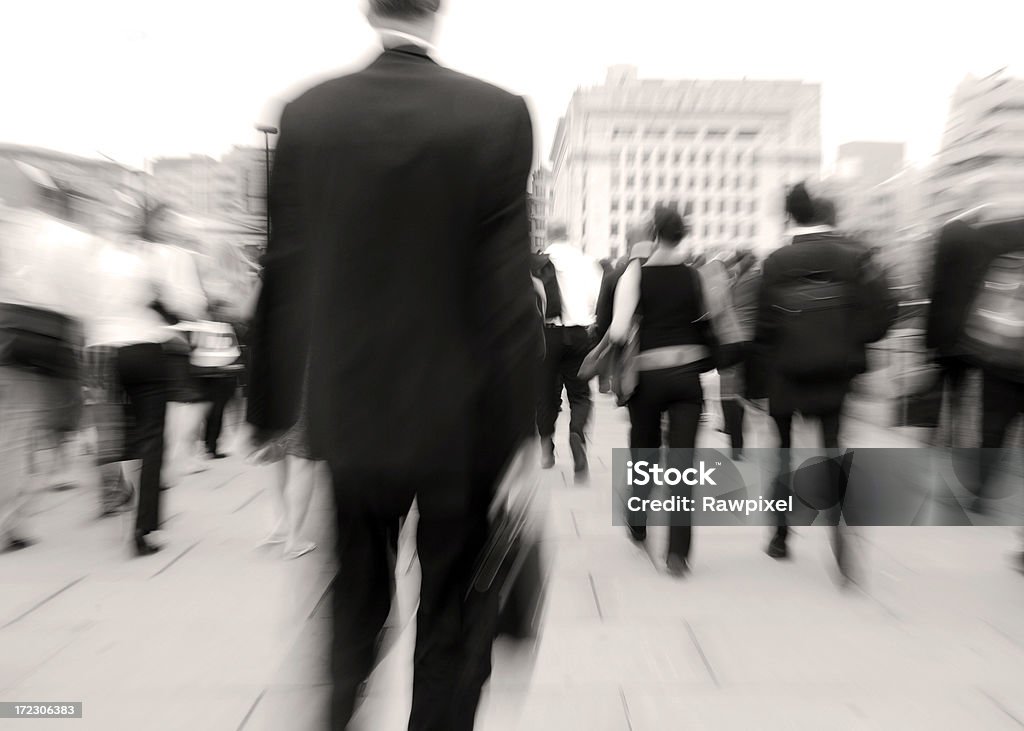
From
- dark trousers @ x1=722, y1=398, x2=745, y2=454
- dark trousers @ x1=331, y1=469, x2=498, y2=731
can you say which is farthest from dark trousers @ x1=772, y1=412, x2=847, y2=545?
dark trousers @ x1=331, y1=469, x2=498, y2=731

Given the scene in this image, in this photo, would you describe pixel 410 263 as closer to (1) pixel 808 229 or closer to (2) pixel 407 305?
(2) pixel 407 305

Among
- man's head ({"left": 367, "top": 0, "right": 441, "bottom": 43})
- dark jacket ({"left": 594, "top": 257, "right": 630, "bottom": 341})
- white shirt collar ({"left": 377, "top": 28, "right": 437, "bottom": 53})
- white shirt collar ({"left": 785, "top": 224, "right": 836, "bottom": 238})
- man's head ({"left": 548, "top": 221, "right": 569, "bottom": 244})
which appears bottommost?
dark jacket ({"left": 594, "top": 257, "right": 630, "bottom": 341})

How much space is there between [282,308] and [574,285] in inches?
213

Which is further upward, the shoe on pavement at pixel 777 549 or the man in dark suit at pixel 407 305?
the man in dark suit at pixel 407 305

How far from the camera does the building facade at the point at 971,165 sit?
14.0 ft

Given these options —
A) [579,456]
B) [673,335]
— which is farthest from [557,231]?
[673,335]

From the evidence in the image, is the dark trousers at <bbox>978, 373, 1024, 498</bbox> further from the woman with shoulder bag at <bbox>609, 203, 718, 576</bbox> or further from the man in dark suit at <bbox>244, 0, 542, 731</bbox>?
the man in dark suit at <bbox>244, 0, 542, 731</bbox>

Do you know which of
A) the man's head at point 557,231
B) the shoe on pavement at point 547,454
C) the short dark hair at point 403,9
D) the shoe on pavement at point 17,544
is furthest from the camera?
the man's head at point 557,231

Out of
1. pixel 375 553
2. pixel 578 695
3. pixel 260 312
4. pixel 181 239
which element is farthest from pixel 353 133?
pixel 181 239

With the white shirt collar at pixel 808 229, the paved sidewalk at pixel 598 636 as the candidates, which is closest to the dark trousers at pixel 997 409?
the paved sidewalk at pixel 598 636

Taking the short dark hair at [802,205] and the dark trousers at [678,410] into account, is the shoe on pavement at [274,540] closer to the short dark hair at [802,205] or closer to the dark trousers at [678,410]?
the dark trousers at [678,410]

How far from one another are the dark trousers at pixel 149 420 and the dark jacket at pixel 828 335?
302 cm

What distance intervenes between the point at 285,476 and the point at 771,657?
2.77 m

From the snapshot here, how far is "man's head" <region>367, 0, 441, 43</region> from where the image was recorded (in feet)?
5.75
